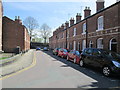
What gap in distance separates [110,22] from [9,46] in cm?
2255

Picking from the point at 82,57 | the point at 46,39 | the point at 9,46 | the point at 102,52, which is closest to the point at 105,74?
the point at 102,52

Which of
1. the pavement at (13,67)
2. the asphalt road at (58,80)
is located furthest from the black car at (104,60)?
the pavement at (13,67)

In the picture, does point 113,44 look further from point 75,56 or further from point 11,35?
point 11,35

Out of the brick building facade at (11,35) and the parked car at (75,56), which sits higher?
the brick building facade at (11,35)

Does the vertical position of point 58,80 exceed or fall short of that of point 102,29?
it falls short

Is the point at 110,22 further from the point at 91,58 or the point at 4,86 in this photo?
the point at 4,86

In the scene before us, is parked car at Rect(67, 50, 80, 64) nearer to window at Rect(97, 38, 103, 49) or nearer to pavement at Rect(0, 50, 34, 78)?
window at Rect(97, 38, 103, 49)

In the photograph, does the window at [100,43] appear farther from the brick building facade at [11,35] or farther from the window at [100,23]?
the brick building facade at [11,35]

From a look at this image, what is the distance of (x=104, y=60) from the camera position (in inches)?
320

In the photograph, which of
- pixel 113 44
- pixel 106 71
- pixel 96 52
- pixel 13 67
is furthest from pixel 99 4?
pixel 13 67

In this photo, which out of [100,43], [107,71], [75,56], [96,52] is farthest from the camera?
[100,43]

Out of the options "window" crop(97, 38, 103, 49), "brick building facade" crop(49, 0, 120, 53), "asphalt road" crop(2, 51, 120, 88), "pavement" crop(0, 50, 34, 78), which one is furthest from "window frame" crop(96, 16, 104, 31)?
"pavement" crop(0, 50, 34, 78)

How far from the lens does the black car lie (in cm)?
741

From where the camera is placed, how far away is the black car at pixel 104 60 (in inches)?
292
